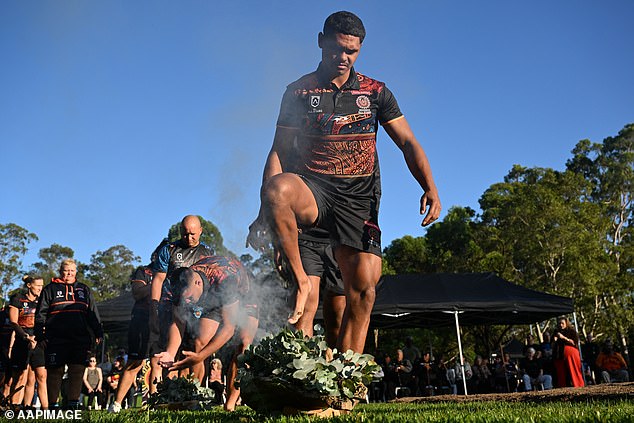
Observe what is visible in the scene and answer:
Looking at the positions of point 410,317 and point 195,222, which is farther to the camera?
point 410,317

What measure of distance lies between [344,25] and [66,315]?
512 centimetres

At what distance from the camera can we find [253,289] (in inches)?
A: 206

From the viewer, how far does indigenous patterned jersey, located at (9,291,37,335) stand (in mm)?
8461

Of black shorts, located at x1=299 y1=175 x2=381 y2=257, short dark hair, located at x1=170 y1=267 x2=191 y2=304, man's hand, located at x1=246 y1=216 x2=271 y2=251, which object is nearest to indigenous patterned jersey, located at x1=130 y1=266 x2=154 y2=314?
short dark hair, located at x1=170 y1=267 x2=191 y2=304

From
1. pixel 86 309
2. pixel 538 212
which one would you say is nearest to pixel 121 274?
pixel 538 212

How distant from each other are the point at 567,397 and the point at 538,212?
2850 cm

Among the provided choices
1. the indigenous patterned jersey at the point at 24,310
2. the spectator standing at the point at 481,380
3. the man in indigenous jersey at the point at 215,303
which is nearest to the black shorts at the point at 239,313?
the man in indigenous jersey at the point at 215,303

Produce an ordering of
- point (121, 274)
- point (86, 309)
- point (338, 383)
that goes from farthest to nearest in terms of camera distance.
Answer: point (121, 274) < point (86, 309) < point (338, 383)

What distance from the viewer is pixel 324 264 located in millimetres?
3854

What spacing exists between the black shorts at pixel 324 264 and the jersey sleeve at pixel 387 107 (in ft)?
3.08

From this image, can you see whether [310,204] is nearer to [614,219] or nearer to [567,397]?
[567,397]

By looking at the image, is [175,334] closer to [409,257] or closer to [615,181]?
[409,257]

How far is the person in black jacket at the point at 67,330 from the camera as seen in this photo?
6402 mm

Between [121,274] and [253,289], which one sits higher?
[121,274]
